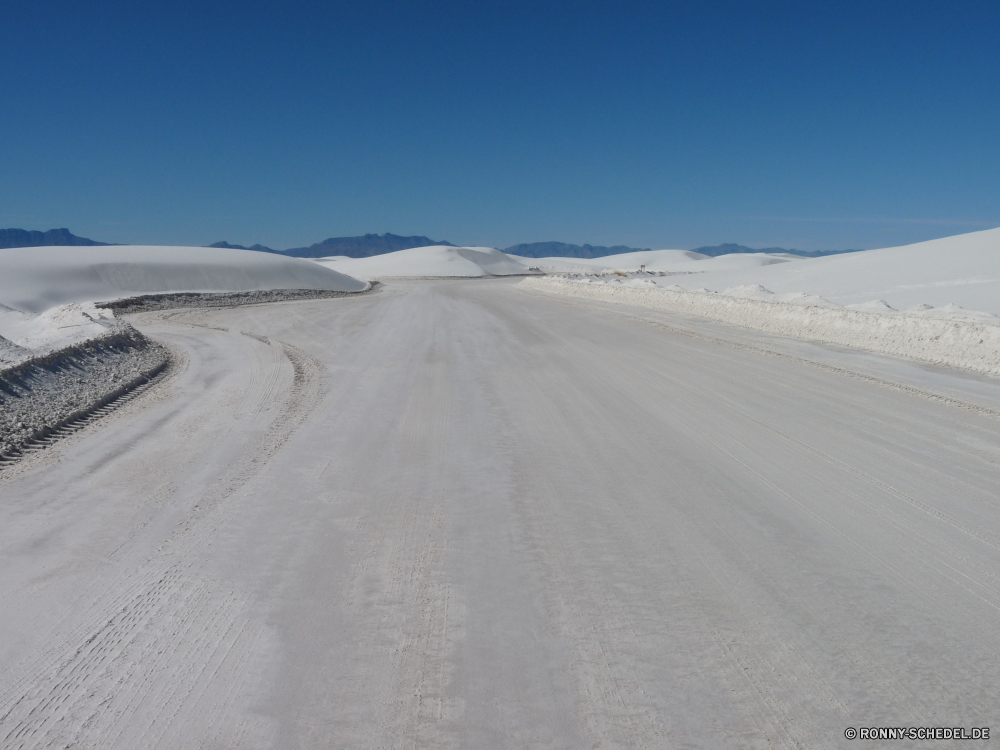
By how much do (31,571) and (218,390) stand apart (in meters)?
5.81

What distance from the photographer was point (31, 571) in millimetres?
3996

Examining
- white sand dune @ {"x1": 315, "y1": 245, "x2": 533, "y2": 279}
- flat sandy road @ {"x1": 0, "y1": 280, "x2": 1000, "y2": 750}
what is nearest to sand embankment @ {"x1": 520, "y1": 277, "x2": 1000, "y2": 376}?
flat sandy road @ {"x1": 0, "y1": 280, "x2": 1000, "y2": 750}

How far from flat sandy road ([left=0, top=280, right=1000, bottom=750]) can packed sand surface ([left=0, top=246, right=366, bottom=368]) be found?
7569 millimetres

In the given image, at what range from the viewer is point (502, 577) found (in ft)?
12.9

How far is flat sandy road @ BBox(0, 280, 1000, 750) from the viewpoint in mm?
2820

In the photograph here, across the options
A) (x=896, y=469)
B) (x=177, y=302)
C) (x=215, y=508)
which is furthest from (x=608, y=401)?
(x=177, y=302)

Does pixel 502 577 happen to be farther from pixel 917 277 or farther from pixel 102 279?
pixel 102 279

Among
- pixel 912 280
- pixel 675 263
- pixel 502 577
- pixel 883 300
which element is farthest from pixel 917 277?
pixel 675 263

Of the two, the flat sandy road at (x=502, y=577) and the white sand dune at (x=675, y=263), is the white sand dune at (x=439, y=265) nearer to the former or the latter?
the white sand dune at (x=675, y=263)

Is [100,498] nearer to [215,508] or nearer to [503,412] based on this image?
[215,508]

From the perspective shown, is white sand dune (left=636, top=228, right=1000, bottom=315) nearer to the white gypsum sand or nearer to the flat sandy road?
the white gypsum sand

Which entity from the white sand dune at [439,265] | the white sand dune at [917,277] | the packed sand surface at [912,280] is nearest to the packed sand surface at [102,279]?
the packed sand surface at [912,280]

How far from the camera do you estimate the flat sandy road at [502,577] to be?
2.82m

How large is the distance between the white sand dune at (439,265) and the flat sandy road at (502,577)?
106771 millimetres
